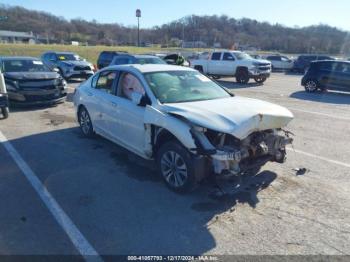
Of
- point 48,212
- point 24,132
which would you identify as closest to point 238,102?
point 48,212

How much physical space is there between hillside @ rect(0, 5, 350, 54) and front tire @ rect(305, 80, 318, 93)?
158 ft

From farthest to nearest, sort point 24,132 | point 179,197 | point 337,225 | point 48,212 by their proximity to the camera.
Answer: point 24,132
point 179,197
point 48,212
point 337,225

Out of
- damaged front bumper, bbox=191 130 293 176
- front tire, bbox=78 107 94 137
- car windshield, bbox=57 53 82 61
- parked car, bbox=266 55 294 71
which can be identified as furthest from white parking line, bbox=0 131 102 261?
parked car, bbox=266 55 294 71

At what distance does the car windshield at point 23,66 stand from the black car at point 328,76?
12.0 m

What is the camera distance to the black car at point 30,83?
33.8 feet

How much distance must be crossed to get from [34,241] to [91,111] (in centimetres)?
371

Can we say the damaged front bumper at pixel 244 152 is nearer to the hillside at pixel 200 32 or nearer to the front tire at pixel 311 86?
the front tire at pixel 311 86

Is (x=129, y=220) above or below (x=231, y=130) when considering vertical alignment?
below

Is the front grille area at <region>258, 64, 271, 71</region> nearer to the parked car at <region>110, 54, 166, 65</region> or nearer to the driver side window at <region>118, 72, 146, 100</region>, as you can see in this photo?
the parked car at <region>110, 54, 166, 65</region>

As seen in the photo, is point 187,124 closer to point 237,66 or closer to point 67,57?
point 237,66

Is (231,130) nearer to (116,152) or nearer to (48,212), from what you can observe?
(48,212)

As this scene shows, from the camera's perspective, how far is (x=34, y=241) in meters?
3.50

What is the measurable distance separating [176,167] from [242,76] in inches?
637

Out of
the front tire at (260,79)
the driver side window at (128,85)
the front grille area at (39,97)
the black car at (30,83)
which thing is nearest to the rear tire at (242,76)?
the front tire at (260,79)
